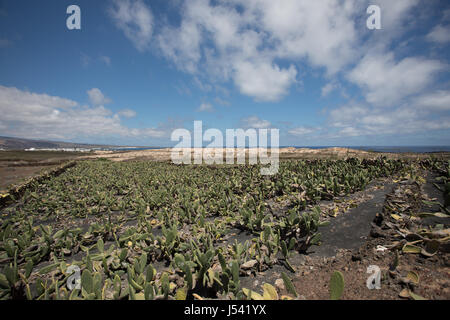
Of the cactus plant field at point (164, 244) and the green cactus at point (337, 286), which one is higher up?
the green cactus at point (337, 286)

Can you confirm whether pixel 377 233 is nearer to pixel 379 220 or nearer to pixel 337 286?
pixel 379 220

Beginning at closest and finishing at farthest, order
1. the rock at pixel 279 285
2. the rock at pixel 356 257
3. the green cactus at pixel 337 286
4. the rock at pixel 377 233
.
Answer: the green cactus at pixel 337 286 < the rock at pixel 279 285 < the rock at pixel 356 257 < the rock at pixel 377 233

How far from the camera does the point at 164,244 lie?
304 centimetres

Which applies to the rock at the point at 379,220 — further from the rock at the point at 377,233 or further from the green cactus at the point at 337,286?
the green cactus at the point at 337,286

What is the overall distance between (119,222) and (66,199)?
381cm

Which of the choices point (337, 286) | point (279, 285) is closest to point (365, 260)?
point (337, 286)

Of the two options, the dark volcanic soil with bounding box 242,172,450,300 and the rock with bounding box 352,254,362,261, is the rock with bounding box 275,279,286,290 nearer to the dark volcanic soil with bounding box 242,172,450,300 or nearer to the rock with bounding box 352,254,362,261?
the dark volcanic soil with bounding box 242,172,450,300

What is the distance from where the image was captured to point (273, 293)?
172 centimetres

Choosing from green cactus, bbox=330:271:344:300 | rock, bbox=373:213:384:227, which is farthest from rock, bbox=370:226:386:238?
green cactus, bbox=330:271:344:300

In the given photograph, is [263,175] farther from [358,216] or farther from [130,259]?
[130,259]

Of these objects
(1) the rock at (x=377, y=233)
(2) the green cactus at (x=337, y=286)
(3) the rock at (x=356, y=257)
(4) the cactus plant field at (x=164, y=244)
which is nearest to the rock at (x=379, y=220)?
(1) the rock at (x=377, y=233)

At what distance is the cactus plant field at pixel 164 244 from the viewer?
206cm

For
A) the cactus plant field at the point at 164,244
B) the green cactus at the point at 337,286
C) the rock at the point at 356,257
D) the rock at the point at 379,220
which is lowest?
the cactus plant field at the point at 164,244

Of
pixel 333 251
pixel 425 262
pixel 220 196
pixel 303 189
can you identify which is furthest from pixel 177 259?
pixel 303 189
